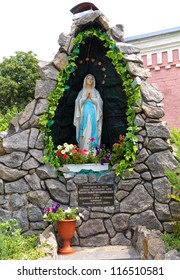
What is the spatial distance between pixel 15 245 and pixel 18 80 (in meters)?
13.4

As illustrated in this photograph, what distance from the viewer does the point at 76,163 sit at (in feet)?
20.4

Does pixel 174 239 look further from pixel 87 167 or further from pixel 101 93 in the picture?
pixel 101 93

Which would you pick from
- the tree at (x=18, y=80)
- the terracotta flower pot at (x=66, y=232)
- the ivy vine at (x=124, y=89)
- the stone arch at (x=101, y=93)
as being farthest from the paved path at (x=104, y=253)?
the tree at (x=18, y=80)

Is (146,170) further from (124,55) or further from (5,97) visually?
(5,97)

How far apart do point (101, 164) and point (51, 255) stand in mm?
2065

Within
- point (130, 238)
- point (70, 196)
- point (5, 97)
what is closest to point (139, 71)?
point (70, 196)

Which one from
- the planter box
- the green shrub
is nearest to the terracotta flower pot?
the planter box

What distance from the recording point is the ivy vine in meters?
5.86

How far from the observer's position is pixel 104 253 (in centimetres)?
536

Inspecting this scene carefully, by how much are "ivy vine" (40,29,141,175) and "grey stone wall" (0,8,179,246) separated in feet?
0.37

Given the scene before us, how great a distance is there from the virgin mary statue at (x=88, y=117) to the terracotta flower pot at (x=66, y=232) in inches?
68.6

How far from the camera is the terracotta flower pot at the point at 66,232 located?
17.8ft

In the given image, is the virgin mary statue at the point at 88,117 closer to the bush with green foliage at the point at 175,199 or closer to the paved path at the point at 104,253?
the bush with green foliage at the point at 175,199

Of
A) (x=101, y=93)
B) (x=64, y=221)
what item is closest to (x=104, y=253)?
(x=64, y=221)
